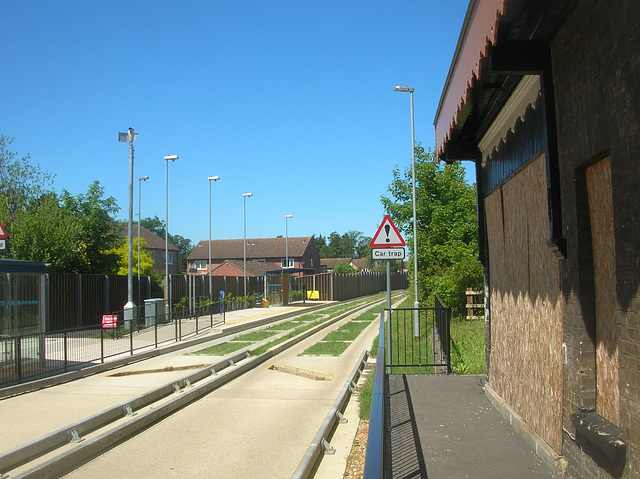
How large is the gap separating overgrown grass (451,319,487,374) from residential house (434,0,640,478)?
4285mm

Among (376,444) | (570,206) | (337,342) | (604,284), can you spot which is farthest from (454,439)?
(337,342)

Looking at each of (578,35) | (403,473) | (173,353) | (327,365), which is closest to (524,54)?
(578,35)

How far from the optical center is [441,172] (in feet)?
89.0

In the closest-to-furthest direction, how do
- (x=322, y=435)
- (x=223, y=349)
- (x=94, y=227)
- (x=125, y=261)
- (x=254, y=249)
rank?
1. (x=322, y=435)
2. (x=223, y=349)
3. (x=94, y=227)
4. (x=125, y=261)
5. (x=254, y=249)

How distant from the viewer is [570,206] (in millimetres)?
4336

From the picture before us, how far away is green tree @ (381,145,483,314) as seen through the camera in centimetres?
2150

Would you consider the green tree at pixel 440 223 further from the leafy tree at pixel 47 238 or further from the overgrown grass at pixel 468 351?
the leafy tree at pixel 47 238

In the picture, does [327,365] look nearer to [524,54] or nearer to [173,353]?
[173,353]

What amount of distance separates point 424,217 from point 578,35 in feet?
77.3

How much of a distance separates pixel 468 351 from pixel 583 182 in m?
8.50

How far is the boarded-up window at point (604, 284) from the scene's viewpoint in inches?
149

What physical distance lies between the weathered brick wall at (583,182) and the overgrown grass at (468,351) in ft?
20.1

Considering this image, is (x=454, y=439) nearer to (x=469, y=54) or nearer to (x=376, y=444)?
(x=376, y=444)

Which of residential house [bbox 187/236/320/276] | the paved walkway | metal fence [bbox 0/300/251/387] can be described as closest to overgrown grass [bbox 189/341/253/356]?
metal fence [bbox 0/300/251/387]
